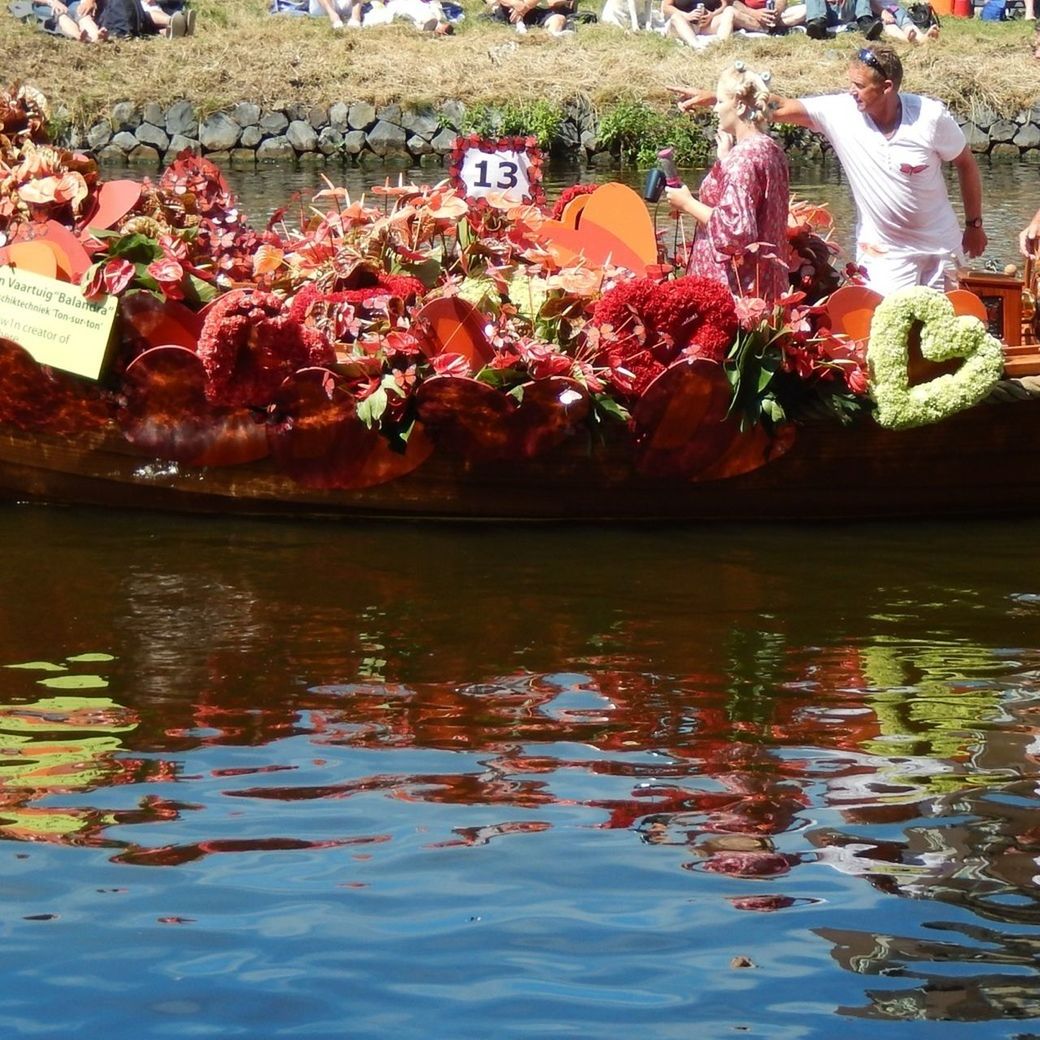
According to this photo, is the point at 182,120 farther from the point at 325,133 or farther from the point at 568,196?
the point at 568,196

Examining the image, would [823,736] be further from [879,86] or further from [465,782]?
[879,86]

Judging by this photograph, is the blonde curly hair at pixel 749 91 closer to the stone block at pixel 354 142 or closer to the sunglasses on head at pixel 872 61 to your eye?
Result: the sunglasses on head at pixel 872 61

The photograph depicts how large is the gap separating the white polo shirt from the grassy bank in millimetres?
12870

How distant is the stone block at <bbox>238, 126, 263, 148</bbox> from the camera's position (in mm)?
19719

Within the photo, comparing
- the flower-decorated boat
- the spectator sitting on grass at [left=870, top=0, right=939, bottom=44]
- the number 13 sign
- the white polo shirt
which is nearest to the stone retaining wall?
the spectator sitting on grass at [left=870, top=0, right=939, bottom=44]

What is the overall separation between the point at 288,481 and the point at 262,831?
8.78ft

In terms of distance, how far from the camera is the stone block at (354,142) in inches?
778

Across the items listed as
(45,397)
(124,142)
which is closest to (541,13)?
(124,142)

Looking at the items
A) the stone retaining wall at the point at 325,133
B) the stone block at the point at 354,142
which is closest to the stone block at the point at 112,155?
the stone retaining wall at the point at 325,133

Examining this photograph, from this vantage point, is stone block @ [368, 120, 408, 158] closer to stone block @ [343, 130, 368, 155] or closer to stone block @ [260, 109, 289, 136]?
stone block @ [343, 130, 368, 155]

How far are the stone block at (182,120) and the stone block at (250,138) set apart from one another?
49cm

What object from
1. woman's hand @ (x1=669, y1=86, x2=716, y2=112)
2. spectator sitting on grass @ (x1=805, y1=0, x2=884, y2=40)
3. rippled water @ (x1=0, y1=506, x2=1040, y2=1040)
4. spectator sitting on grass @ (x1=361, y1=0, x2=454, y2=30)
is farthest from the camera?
spectator sitting on grass @ (x1=361, y1=0, x2=454, y2=30)

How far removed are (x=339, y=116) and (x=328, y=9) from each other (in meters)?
2.83

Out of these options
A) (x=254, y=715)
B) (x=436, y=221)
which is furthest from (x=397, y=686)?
(x=436, y=221)
